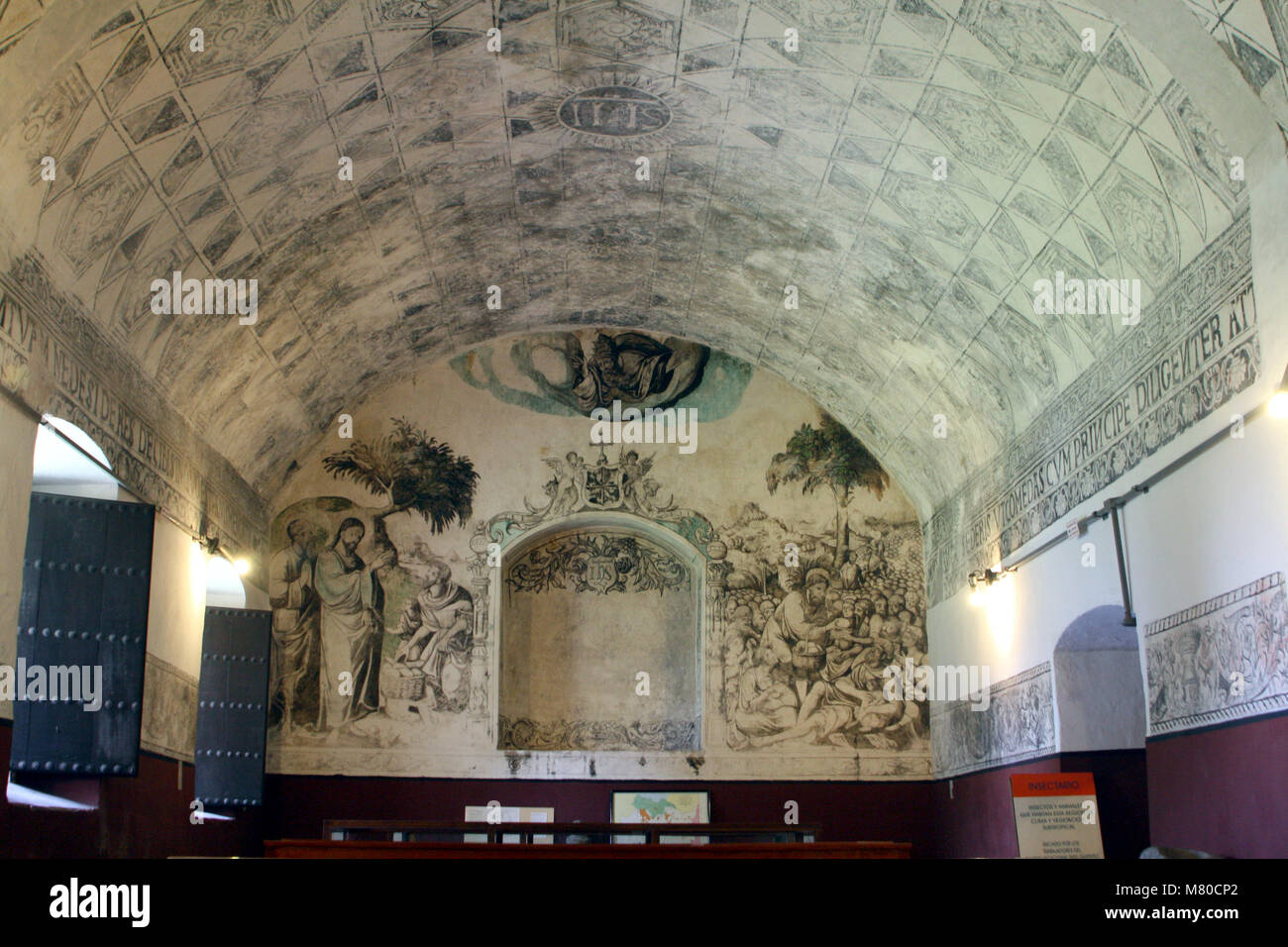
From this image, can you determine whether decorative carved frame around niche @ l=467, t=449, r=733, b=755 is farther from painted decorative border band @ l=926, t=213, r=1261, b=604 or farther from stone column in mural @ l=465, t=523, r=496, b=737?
painted decorative border band @ l=926, t=213, r=1261, b=604

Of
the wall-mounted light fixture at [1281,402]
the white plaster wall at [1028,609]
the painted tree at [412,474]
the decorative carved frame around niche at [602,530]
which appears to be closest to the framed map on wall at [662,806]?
the decorative carved frame around niche at [602,530]

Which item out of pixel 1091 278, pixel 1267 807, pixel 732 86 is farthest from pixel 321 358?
pixel 1267 807

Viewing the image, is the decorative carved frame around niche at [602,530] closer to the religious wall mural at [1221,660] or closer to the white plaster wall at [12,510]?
the religious wall mural at [1221,660]

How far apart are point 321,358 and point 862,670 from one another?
8501 mm

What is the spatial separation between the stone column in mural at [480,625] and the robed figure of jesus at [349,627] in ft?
3.96

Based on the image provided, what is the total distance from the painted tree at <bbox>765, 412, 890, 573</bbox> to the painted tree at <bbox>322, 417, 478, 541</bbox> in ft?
14.5

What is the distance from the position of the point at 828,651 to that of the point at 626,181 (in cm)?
741

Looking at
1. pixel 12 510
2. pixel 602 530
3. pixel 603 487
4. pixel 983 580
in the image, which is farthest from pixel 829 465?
pixel 12 510

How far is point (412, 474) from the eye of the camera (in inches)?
755

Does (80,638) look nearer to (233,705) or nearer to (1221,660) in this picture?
(233,705)

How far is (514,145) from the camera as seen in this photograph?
1429 cm
